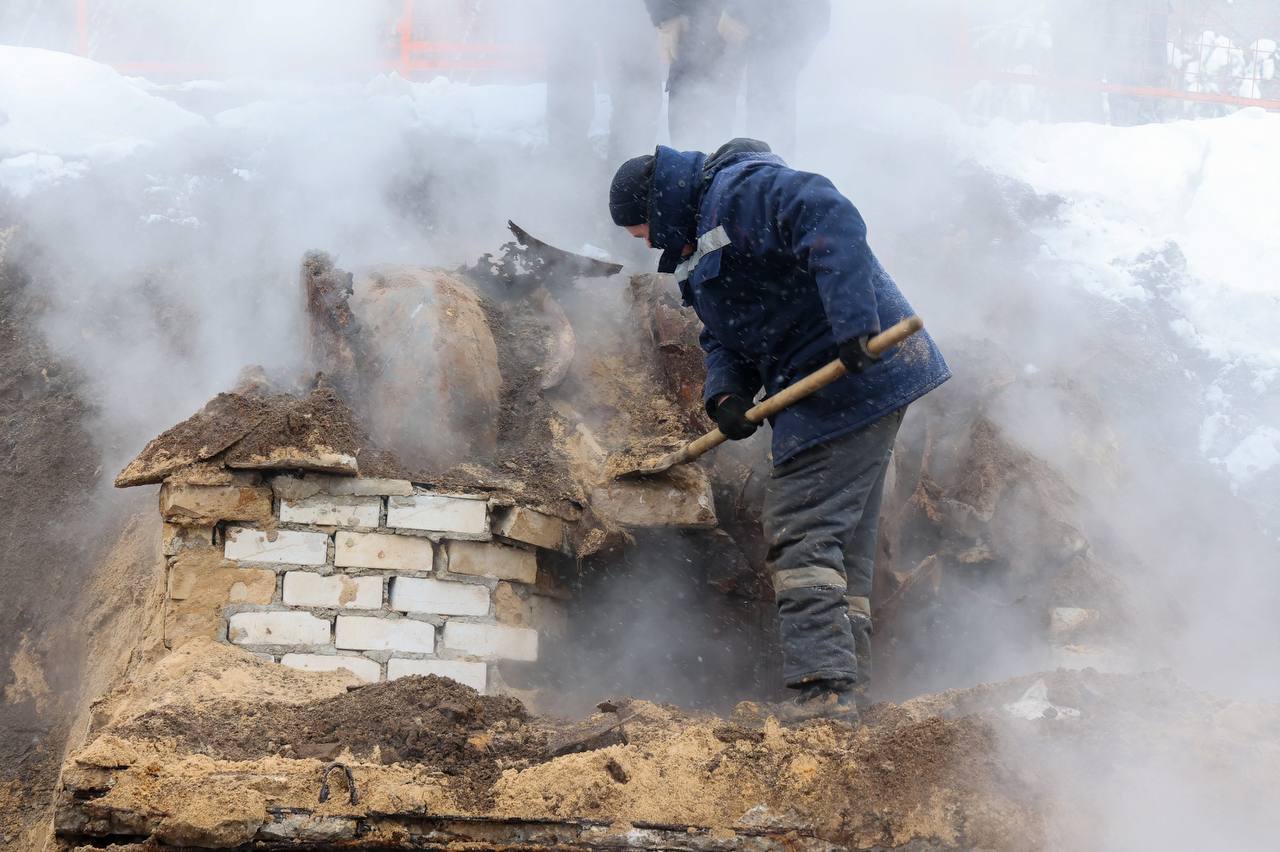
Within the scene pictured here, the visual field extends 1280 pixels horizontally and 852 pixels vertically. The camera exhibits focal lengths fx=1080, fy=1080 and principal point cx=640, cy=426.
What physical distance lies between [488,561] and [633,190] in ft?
4.84

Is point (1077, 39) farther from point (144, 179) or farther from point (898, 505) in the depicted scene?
point (144, 179)

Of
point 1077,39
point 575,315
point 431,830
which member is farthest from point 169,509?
point 1077,39

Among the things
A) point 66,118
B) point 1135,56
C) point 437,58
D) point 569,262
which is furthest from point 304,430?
point 1135,56

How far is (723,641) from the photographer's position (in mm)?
4469

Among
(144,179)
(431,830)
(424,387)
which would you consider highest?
(144,179)

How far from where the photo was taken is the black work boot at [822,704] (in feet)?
10.8

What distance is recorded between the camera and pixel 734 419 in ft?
12.2

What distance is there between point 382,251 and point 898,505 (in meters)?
3.04

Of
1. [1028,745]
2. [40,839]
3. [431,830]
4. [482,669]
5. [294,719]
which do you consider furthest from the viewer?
[482,669]

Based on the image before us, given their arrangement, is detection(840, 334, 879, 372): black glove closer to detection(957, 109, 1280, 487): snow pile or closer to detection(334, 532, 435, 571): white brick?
detection(334, 532, 435, 571): white brick

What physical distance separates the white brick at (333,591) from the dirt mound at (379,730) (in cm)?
64

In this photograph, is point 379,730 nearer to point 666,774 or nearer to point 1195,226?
point 666,774

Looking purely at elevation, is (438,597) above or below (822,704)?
above

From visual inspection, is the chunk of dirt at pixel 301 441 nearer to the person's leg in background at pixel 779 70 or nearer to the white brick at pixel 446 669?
the white brick at pixel 446 669
